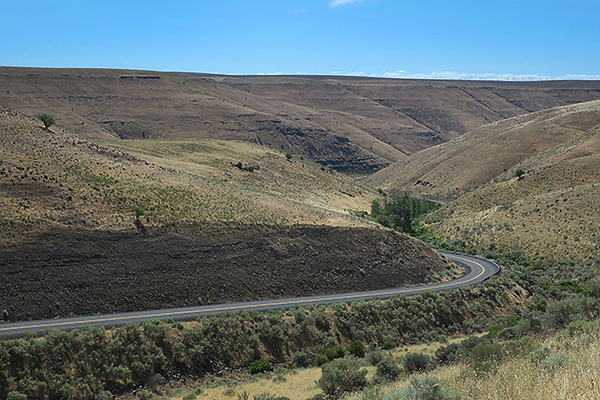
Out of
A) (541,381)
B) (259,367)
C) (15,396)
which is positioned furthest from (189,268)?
(541,381)

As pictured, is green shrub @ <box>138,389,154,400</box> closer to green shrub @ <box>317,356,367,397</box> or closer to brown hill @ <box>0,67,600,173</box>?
green shrub @ <box>317,356,367,397</box>

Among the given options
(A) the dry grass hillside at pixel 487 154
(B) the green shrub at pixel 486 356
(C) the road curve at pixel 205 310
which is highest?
(A) the dry grass hillside at pixel 487 154

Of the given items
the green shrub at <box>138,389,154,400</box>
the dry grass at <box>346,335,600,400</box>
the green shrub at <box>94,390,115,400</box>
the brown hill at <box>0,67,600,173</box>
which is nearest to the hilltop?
the brown hill at <box>0,67,600,173</box>

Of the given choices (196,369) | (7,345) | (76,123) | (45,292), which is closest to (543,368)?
(196,369)

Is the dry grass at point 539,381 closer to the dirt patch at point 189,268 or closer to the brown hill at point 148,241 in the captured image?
the dirt patch at point 189,268

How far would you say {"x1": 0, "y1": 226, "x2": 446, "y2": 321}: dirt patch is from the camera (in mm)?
→ 29516

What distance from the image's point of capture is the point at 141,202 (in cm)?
3934

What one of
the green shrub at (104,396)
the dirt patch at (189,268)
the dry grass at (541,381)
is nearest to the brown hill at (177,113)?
the dirt patch at (189,268)

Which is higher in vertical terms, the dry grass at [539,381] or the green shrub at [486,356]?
the dry grass at [539,381]

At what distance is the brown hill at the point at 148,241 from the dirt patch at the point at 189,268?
9 centimetres

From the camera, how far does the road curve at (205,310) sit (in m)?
25.7

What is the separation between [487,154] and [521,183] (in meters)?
34.6

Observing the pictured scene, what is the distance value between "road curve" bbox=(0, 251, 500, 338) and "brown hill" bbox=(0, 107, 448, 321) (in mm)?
1393

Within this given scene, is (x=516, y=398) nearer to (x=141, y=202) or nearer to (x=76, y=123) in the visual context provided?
(x=141, y=202)
